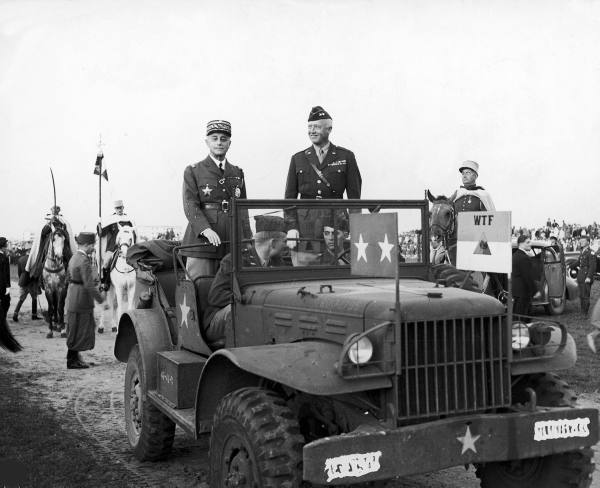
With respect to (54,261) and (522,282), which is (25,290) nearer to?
(54,261)

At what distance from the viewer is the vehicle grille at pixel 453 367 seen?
4.24 metres

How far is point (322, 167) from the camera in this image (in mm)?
7293

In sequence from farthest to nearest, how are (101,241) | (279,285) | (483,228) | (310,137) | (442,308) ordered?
(101,241) → (310,137) → (279,285) → (483,228) → (442,308)

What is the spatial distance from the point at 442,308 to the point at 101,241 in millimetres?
12002

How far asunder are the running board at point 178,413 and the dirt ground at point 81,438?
0.23m

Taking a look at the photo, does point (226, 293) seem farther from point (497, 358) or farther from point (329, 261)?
point (497, 358)

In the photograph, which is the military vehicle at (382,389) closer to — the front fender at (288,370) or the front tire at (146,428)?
the front fender at (288,370)

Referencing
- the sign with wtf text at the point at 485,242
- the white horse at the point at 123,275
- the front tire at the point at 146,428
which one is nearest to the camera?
the sign with wtf text at the point at 485,242

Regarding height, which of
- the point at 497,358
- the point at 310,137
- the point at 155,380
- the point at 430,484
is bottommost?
the point at 430,484

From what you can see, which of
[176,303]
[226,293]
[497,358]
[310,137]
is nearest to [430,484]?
[497,358]

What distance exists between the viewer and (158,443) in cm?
626

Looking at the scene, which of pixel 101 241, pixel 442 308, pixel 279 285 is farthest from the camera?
pixel 101 241

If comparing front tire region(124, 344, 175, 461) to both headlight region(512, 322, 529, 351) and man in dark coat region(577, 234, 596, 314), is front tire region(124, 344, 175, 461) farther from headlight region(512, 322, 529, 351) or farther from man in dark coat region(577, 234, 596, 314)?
man in dark coat region(577, 234, 596, 314)

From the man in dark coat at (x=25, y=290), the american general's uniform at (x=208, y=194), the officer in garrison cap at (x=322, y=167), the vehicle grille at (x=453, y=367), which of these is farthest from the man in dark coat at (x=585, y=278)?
the vehicle grille at (x=453, y=367)
